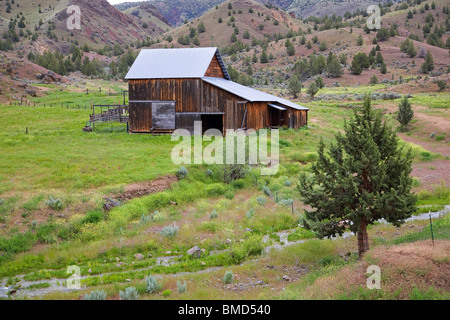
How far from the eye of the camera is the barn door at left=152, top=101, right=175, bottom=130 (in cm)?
3569

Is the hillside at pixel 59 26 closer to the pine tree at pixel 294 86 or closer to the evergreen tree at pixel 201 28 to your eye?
the evergreen tree at pixel 201 28

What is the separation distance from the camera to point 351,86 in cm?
7512

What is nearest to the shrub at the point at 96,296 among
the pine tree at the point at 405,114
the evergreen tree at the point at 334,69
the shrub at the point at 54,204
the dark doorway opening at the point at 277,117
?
the shrub at the point at 54,204

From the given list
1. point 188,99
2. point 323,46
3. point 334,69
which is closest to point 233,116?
point 188,99

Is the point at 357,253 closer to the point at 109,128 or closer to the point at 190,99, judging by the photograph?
the point at 190,99

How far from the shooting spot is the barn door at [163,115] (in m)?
35.7

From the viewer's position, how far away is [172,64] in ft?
121

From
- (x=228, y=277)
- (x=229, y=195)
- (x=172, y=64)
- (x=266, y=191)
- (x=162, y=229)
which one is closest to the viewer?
(x=228, y=277)

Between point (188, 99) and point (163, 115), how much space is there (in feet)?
8.79

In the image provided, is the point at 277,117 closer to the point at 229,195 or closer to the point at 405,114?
the point at 405,114

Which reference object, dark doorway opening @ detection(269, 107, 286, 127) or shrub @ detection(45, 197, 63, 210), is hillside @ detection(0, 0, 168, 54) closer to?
dark doorway opening @ detection(269, 107, 286, 127)

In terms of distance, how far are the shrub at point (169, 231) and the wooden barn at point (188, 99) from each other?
56.7ft
